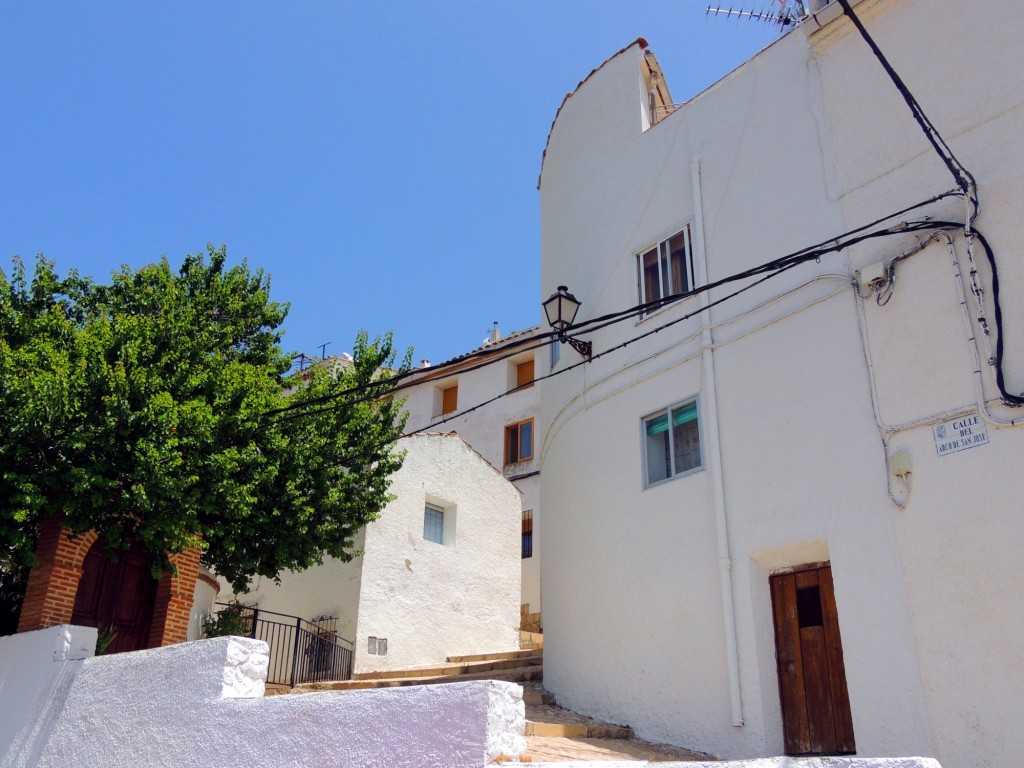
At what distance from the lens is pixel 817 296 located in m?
9.38

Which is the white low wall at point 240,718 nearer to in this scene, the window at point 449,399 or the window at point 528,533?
the window at point 528,533

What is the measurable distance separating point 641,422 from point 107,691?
246 inches

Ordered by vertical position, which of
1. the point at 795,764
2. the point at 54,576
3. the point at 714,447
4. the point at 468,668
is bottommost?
the point at 795,764

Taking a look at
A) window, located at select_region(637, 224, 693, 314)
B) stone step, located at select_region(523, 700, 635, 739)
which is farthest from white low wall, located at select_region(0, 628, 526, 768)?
window, located at select_region(637, 224, 693, 314)

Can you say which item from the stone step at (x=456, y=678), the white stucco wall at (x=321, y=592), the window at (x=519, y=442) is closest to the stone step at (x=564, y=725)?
the stone step at (x=456, y=678)

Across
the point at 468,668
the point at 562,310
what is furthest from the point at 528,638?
the point at 562,310

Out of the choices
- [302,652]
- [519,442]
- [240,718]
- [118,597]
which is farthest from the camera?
[519,442]

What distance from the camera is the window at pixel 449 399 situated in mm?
28016

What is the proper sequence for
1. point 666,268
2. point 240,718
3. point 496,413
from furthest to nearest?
point 496,413 → point 666,268 → point 240,718

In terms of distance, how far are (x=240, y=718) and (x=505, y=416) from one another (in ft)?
63.6

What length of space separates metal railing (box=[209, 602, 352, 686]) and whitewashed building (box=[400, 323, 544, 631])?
8455 mm

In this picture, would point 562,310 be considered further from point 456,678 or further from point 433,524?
point 433,524

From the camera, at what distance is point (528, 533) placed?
78.4ft

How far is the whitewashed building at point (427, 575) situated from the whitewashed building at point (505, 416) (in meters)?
4.95
